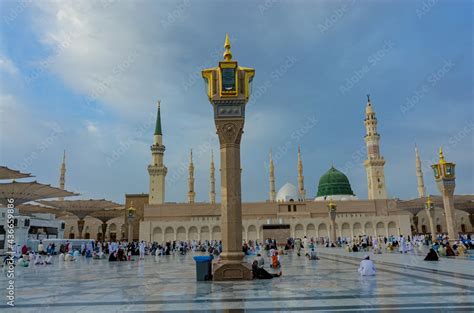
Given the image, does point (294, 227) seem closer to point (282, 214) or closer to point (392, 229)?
point (282, 214)

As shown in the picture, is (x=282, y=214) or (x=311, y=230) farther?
(x=282, y=214)

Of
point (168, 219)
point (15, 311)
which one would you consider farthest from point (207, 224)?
point (15, 311)

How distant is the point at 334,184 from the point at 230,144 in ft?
182

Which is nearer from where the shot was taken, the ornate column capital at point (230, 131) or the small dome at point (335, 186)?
the ornate column capital at point (230, 131)

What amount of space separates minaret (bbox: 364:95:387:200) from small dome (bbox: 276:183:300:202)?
38.6ft

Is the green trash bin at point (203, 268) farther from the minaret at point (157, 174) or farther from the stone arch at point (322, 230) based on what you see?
the minaret at point (157, 174)

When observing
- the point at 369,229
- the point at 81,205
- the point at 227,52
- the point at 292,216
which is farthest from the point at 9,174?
the point at 369,229

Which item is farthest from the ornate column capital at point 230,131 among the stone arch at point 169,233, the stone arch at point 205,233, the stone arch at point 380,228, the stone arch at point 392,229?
the stone arch at point 392,229

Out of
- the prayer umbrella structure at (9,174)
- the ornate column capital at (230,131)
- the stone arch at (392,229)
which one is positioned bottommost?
the stone arch at (392,229)

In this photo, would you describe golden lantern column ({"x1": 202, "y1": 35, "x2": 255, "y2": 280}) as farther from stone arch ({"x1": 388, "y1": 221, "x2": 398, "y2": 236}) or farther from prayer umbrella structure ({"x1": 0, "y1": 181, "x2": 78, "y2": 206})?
stone arch ({"x1": 388, "y1": 221, "x2": 398, "y2": 236})

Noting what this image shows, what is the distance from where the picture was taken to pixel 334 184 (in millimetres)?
62000

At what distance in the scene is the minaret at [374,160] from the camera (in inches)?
2229

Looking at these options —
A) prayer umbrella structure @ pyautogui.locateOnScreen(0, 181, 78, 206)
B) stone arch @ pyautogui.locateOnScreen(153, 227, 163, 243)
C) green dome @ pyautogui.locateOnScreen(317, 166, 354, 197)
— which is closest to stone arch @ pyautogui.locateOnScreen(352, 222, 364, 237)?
green dome @ pyautogui.locateOnScreen(317, 166, 354, 197)

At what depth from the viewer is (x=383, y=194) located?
188 ft
